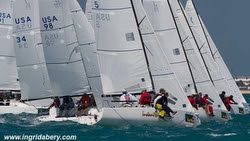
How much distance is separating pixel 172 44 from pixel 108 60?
23.9ft

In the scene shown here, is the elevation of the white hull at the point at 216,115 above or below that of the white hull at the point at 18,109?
below

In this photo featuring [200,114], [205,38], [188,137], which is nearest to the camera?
[188,137]

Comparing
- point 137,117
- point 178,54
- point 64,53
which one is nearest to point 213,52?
point 178,54

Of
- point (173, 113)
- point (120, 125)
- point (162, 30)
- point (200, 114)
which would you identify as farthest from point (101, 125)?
point (162, 30)

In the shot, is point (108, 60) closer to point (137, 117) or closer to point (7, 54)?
point (137, 117)

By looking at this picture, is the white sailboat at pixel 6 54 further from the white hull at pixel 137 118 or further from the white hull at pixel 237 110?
the white hull at pixel 137 118

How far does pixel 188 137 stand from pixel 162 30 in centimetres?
1288

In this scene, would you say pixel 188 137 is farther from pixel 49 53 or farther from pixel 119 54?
pixel 49 53

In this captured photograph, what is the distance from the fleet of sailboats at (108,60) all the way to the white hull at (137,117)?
1.5 inches

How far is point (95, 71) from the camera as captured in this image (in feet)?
130

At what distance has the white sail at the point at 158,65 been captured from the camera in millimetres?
33812

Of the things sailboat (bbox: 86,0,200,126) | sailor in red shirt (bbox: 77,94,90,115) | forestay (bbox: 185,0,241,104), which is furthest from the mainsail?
sailor in red shirt (bbox: 77,94,90,115)

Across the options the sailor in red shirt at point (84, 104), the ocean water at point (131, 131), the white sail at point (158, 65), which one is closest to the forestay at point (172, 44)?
the ocean water at point (131, 131)

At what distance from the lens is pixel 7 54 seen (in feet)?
165
